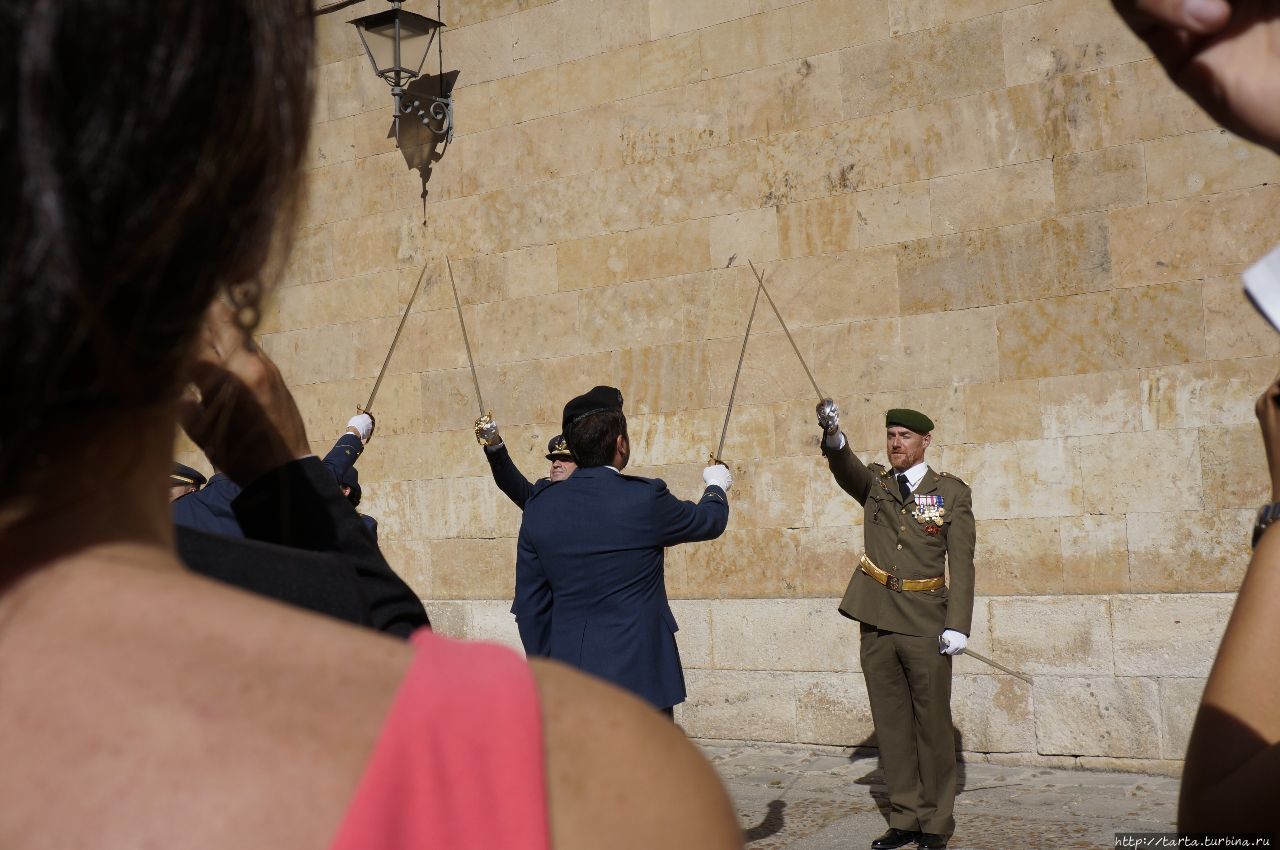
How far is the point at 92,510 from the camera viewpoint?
67cm

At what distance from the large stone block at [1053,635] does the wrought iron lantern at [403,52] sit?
5.06 meters

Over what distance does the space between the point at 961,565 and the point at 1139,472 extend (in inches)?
45.3

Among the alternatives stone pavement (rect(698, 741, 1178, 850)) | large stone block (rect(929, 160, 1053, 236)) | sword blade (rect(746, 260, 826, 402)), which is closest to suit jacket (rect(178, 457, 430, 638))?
stone pavement (rect(698, 741, 1178, 850))

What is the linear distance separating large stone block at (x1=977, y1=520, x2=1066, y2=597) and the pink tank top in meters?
6.74

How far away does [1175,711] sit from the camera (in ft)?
21.2

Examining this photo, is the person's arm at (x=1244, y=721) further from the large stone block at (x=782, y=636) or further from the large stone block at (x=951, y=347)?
the large stone block at (x=782, y=636)

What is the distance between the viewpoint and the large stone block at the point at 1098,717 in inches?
257

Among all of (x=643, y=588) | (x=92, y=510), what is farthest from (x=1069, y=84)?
(x=92, y=510)

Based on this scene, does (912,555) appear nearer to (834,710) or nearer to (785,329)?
(834,710)

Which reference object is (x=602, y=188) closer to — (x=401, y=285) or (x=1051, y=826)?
(x=401, y=285)

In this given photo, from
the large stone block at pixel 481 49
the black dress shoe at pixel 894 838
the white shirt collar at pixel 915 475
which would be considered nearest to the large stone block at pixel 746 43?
the large stone block at pixel 481 49

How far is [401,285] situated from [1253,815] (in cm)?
871

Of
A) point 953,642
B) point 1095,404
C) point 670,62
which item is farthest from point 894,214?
point 953,642

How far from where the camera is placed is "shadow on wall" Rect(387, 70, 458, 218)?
9.18m
